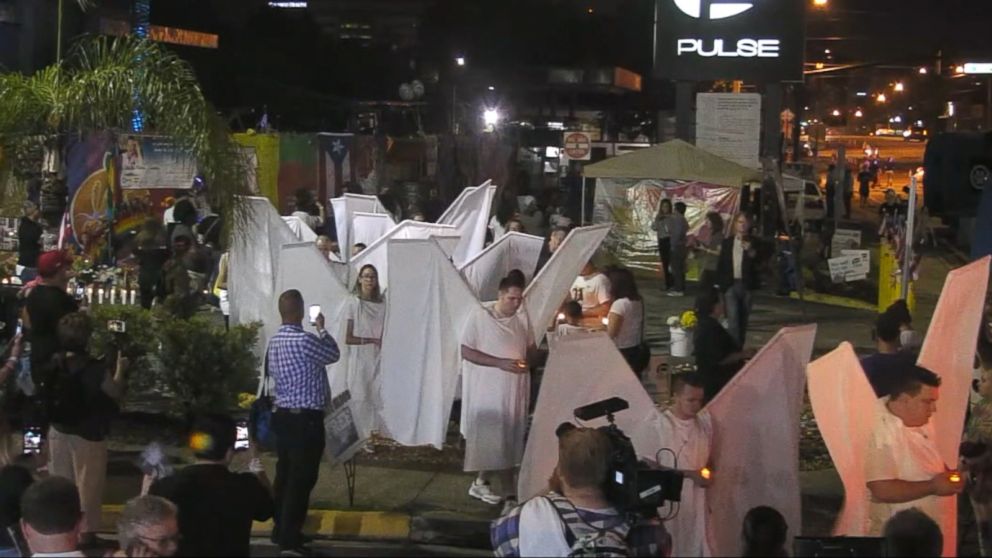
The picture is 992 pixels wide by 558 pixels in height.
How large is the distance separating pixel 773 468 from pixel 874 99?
109865 mm

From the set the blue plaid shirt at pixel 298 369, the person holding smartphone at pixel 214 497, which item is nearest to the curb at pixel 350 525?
the blue plaid shirt at pixel 298 369

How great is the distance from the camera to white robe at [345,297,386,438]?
1095 cm

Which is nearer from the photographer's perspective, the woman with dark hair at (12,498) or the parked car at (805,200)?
the woman with dark hair at (12,498)

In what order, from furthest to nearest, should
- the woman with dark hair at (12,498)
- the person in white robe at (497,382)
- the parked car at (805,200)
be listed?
the parked car at (805,200), the person in white robe at (497,382), the woman with dark hair at (12,498)

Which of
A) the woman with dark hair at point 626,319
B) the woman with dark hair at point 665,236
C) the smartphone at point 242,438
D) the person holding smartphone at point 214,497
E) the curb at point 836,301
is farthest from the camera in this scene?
the woman with dark hair at point 665,236

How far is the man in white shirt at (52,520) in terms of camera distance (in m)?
4.61

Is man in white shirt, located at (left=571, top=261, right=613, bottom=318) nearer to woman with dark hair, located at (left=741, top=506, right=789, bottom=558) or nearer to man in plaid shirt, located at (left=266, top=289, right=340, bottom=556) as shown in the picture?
man in plaid shirt, located at (left=266, top=289, right=340, bottom=556)

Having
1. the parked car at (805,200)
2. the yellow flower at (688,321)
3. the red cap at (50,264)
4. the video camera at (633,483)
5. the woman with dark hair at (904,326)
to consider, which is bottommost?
the yellow flower at (688,321)

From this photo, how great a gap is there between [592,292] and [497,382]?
3.00 meters

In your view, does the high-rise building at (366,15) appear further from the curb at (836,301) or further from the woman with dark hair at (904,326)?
the woman with dark hair at (904,326)

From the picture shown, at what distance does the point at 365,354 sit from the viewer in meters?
11.0

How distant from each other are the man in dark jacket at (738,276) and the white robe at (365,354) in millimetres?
6161

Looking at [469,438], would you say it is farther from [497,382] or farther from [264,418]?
[264,418]

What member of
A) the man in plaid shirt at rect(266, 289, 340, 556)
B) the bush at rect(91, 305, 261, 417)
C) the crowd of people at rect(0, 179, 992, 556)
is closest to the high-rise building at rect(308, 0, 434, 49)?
the crowd of people at rect(0, 179, 992, 556)
